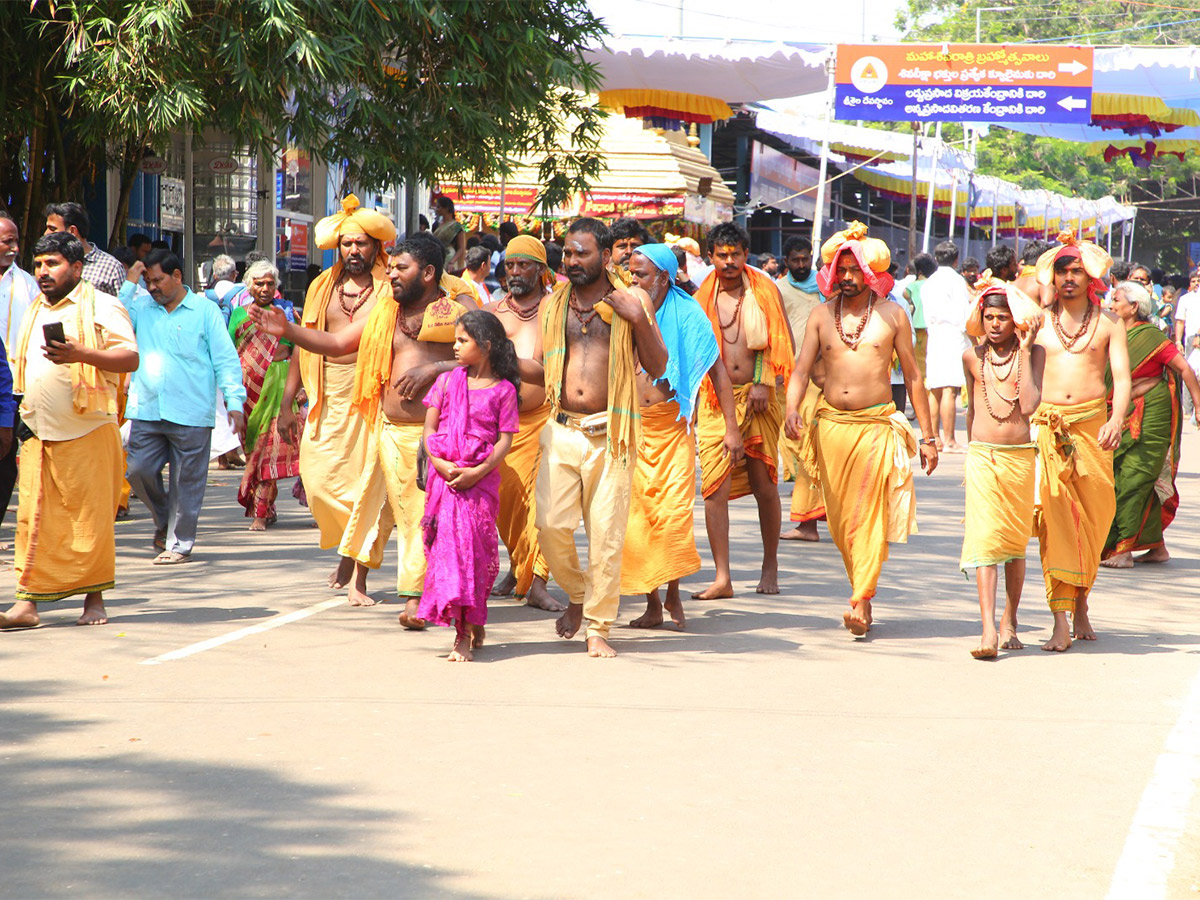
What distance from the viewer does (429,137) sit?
13.9m

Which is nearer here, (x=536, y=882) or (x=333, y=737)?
(x=536, y=882)

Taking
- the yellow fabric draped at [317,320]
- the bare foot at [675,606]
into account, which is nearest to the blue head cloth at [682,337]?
the bare foot at [675,606]

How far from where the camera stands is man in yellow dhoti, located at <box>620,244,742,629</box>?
24.3 feet

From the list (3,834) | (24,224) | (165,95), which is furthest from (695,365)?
(24,224)

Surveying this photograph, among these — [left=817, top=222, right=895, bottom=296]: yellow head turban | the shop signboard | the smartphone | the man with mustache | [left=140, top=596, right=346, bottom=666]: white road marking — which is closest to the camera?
[left=140, top=596, right=346, bottom=666]: white road marking

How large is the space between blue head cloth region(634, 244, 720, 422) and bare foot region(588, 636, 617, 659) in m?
1.27

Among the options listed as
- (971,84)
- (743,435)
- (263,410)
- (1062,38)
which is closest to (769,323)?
(743,435)

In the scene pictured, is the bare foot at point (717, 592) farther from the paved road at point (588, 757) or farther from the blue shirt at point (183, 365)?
the blue shirt at point (183, 365)

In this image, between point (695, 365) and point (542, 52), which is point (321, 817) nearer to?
point (695, 365)

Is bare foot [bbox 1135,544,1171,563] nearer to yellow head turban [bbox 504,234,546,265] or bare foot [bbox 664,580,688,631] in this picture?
bare foot [bbox 664,580,688,631]

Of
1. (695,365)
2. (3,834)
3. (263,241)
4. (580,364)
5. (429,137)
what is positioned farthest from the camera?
(263,241)

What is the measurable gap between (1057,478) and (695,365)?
6.04ft

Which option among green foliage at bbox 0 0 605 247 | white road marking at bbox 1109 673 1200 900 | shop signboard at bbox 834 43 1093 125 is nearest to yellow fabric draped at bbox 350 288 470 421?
white road marking at bbox 1109 673 1200 900

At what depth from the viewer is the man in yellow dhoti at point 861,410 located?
754 centimetres
